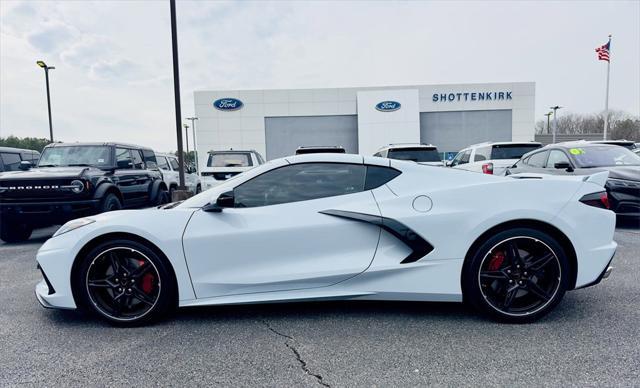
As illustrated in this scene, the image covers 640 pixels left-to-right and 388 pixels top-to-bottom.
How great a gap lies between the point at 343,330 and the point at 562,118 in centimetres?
6320

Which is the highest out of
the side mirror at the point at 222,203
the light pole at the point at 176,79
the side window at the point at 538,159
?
the light pole at the point at 176,79

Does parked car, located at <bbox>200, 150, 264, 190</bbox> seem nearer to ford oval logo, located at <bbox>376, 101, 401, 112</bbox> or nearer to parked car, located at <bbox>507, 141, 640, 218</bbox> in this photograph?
parked car, located at <bbox>507, 141, 640, 218</bbox>

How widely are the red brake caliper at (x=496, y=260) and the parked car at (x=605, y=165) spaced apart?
5.24 metres

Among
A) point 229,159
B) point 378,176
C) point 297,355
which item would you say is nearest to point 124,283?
point 297,355

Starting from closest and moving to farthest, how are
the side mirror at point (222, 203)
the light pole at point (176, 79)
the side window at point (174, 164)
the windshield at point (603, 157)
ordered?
1. the side mirror at point (222, 203)
2. the windshield at point (603, 157)
3. the light pole at point (176, 79)
4. the side window at point (174, 164)

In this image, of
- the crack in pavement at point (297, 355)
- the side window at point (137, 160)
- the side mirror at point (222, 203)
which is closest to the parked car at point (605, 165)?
the crack in pavement at point (297, 355)

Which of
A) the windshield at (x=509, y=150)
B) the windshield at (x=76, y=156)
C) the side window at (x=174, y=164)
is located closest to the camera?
the windshield at (x=76, y=156)

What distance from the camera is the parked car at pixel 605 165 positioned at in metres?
6.54

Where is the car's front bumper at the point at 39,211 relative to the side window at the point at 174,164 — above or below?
below

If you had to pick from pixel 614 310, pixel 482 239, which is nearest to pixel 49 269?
pixel 482 239

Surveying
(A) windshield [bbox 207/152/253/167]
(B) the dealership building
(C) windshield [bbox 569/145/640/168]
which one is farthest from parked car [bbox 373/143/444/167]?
(B) the dealership building

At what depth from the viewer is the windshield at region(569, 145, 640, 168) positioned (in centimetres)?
702

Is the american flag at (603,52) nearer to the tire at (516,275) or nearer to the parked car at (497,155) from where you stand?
the parked car at (497,155)

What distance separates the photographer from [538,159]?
820cm
